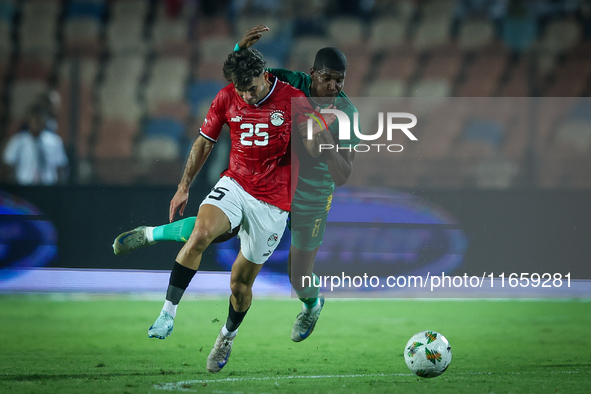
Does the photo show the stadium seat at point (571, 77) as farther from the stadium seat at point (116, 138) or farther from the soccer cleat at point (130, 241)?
the soccer cleat at point (130, 241)

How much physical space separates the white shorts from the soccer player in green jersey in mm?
234

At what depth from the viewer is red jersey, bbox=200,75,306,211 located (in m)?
4.37

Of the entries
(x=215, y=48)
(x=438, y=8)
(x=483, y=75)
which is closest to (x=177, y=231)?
(x=215, y=48)

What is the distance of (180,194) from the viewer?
172 inches

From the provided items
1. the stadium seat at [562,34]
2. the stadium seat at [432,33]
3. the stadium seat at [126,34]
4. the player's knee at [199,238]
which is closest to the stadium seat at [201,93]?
the stadium seat at [126,34]

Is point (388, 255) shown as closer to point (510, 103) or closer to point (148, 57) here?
point (510, 103)

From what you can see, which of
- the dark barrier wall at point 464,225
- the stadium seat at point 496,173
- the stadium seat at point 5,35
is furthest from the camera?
the stadium seat at point 5,35

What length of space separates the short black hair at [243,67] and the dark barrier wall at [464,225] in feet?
9.16

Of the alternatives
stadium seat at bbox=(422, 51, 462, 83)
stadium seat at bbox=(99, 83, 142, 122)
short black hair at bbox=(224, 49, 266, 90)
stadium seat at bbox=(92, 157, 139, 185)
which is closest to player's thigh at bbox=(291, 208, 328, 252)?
short black hair at bbox=(224, 49, 266, 90)

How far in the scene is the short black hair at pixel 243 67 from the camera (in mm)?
4109

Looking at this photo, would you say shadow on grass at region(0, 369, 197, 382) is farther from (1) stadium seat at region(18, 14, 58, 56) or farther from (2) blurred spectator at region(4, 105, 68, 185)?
(1) stadium seat at region(18, 14, 58, 56)

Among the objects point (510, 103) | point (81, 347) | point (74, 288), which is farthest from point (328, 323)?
point (510, 103)

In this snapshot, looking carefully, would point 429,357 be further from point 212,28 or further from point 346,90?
point 212,28

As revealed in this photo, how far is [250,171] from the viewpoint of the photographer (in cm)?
442
